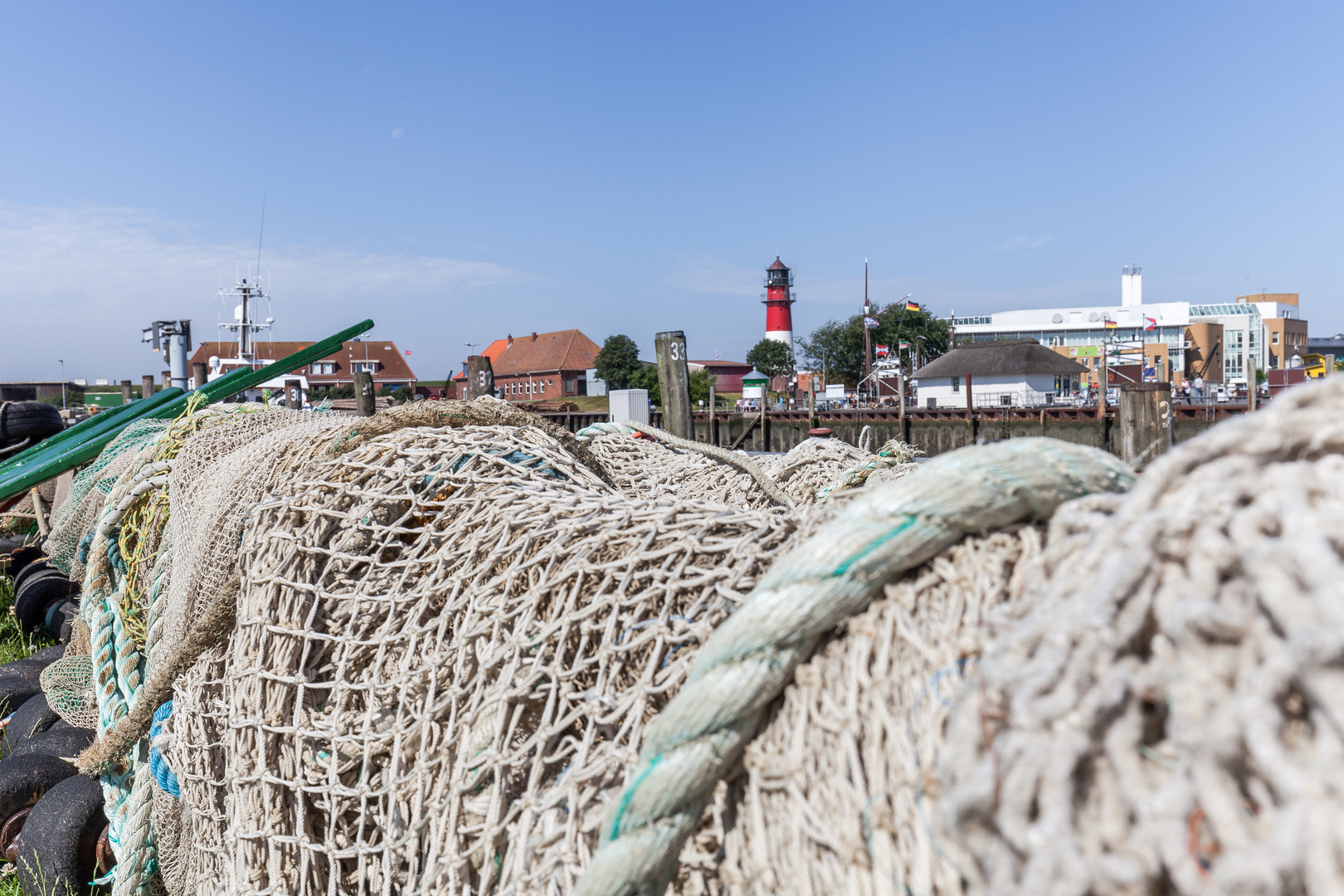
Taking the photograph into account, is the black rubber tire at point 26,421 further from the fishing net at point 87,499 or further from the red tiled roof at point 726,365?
the red tiled roof at point 726,365

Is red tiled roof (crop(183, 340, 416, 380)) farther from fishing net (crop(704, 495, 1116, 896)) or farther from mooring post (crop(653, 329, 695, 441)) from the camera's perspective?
fishing net (crop(704, 495, 1116, 896))

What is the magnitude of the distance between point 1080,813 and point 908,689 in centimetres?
28

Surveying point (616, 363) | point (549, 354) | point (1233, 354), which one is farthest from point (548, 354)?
point (1233, 354)

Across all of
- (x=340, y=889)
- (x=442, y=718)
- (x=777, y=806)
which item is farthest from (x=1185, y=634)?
(x=340, y=889)

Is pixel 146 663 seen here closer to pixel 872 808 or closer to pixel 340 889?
pixel 340 889

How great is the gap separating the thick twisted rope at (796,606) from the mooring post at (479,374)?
30.7 ft

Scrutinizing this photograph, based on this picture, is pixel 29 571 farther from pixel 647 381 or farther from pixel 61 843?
pixel 647 381

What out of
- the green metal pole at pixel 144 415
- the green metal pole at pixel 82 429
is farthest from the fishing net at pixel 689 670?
the green metal pole at pixel 82 429

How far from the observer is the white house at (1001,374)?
4300 cm

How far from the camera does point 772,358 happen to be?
257ft

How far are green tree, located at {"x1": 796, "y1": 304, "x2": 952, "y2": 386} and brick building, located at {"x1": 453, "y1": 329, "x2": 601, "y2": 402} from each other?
21603 millimetres

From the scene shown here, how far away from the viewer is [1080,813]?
767 millimetres

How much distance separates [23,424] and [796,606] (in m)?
7.86

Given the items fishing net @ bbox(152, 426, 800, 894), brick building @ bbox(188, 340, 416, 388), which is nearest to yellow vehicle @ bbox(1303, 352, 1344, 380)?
fishing net @ bbox(152, 426, 800, 894)
